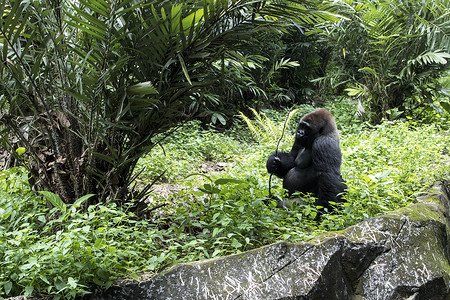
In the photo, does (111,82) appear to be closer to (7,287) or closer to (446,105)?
(7,287)

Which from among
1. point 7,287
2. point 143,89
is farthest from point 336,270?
point 7,287

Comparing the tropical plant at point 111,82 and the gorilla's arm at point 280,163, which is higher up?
the tropical plant at point 111,82

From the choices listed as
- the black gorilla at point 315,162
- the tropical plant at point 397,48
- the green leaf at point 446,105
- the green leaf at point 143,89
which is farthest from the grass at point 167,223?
the green leaf at point 446,105

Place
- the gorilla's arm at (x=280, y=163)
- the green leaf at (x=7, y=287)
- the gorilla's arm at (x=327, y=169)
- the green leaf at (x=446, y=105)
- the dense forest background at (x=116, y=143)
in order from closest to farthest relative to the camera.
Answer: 1. the green leaf at (x=7, y=287)
2. the dense forest background at (x=116, y=143)
3. the gorilla's arm at (x=327, y=169)
4. the gorilla's arm at (x=280, y=163)
5. the green leaf at (x=446, y=105)

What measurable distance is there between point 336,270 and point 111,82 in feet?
5.83

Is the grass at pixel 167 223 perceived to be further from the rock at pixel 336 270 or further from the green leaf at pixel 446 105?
the green leaf at pixel 446 105

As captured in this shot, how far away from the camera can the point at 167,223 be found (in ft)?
9.63

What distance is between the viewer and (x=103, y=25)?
2.35 meters

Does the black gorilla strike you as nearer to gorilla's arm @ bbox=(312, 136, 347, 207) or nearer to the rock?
gorilla's arm @ bbox=(312, 136, 347, 207)

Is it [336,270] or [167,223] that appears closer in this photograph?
[336,270]

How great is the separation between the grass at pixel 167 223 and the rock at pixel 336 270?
0.14 metres

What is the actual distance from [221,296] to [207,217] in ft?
2.61

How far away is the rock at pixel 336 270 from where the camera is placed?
205 cm

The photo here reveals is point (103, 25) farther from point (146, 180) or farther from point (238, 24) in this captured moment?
point (146, 180)
